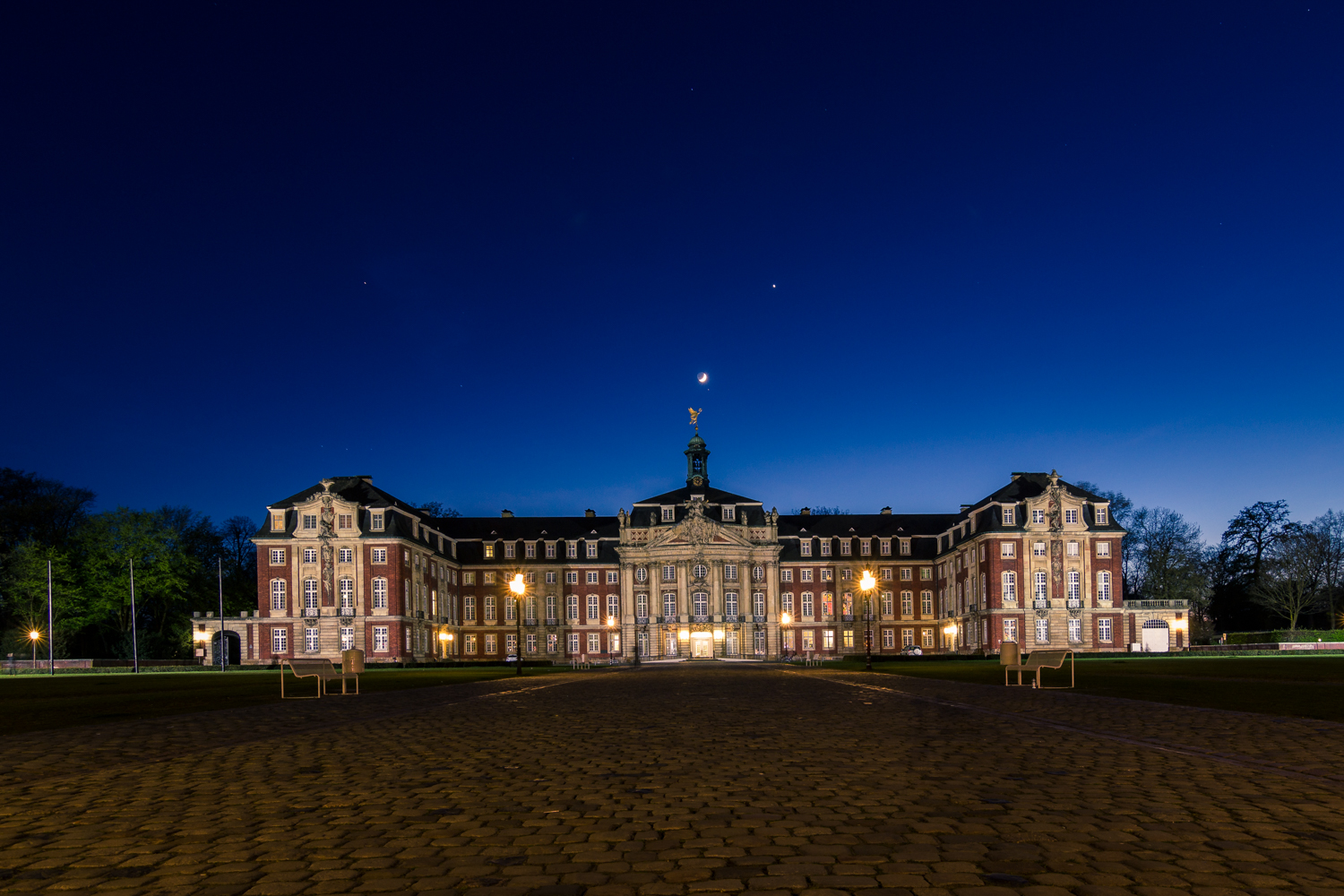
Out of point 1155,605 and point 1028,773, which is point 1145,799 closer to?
point 1028,773

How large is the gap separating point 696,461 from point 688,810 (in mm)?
91681

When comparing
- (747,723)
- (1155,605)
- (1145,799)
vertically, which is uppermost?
(1145,799)

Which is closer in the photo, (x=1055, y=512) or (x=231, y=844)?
(x=231, y=844)

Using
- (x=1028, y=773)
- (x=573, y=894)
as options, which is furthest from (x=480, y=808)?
(x=1028, y=773)

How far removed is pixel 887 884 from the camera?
5742 millimetres

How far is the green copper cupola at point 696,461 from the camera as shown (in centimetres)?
9944

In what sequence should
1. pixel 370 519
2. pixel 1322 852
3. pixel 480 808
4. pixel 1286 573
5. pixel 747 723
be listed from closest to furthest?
pixel 1322 852 < pixel 480 808 < pixel 747 723 < pixel 370 519 < pixel 1286 573

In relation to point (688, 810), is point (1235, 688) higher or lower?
lower

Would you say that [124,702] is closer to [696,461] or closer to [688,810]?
[688,810]

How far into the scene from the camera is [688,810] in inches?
324

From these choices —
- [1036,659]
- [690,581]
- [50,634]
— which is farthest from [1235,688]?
[690,581]

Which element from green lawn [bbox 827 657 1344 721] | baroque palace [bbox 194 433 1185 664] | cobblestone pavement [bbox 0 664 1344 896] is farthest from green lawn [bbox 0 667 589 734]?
baroque palace [bbox 194 433 1185 664]

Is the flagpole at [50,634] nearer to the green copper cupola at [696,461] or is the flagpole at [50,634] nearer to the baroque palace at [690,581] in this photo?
the baroque palace at [690,581]

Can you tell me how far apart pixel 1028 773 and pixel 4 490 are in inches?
3847
